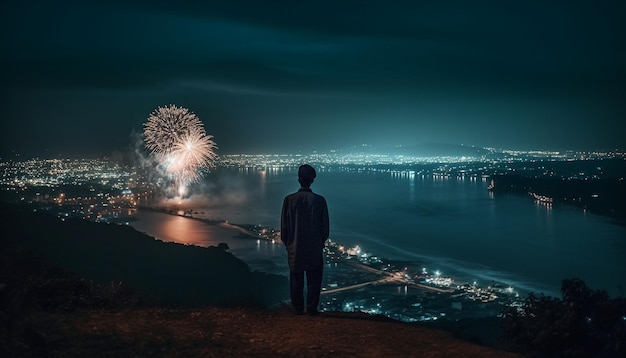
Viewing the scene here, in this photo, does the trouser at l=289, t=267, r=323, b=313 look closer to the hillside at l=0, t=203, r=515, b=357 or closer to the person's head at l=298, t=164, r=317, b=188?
the hillside at l=0, t=203, r=515, b=357

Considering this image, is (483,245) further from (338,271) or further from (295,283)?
(295,283)

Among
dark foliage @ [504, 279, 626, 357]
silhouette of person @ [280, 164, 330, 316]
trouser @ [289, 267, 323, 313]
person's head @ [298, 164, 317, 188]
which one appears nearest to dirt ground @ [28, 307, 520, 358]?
trouser @ [289, 267, 323, 313]

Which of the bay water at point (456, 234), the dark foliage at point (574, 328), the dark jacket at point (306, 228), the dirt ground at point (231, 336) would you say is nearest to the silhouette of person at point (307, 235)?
the dark jacket at point (306, 228)

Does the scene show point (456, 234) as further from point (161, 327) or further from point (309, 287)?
point (161, 327)

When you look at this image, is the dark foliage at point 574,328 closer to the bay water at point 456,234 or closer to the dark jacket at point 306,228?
the dark jacket at point 306,228

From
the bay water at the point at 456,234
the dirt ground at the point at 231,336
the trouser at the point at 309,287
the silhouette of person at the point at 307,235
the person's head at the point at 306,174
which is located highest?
the person's head at the point at 306,174
